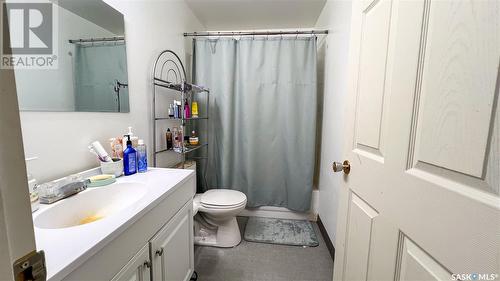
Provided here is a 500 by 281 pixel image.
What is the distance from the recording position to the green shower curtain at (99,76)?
991 mm

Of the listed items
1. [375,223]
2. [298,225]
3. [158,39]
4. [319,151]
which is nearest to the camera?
[375,223]

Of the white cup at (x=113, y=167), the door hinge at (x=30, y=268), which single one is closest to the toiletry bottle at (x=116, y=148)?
Result: the white cup at (x=113, y=167)

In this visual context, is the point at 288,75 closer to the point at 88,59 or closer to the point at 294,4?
the point at 294,4

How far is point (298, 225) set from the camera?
214cm

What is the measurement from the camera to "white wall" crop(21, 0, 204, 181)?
842mm

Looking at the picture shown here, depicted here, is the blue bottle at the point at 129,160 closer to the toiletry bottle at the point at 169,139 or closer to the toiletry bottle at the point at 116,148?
the toiletry bottle at the point at 116,148

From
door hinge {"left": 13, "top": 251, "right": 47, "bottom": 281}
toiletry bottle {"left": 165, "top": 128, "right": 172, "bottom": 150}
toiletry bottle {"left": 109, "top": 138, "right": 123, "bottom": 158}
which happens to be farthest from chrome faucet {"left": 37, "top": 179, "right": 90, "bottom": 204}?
toiletry bottle {"left": 165, "top": 128, "right": 172, "bottom": 150}

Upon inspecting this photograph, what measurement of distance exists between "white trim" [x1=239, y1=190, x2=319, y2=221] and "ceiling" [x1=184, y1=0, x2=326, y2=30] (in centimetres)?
190

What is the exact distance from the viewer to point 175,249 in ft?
3.45

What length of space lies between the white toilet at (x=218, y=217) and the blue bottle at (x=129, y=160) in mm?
688

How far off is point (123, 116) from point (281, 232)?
5.55 ft

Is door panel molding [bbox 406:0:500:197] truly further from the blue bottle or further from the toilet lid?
the toilet lid

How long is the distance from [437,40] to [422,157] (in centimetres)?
29

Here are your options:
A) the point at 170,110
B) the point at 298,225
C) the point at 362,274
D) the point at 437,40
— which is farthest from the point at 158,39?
the point at 298,225
